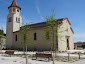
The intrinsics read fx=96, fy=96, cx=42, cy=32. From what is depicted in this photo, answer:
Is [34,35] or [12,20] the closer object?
[34,35]

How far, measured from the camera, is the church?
24422 mm

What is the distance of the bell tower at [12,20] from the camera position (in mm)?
32625

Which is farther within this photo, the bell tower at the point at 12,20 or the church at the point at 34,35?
the bell tower at the point at 12,20

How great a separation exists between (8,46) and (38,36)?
1351cm

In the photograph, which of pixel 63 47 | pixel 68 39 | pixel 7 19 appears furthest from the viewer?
pixel 7 19

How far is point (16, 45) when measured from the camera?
103 feet

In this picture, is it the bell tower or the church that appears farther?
the bell tower

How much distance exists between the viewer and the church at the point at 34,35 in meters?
24.4

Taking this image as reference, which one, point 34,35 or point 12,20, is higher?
point 12,20

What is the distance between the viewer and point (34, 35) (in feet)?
89.8

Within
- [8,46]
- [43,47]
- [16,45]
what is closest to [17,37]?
[16,45]

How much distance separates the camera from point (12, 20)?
3272 cm

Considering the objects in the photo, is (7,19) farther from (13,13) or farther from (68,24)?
(68,24)

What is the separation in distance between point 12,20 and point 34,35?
10.8m
